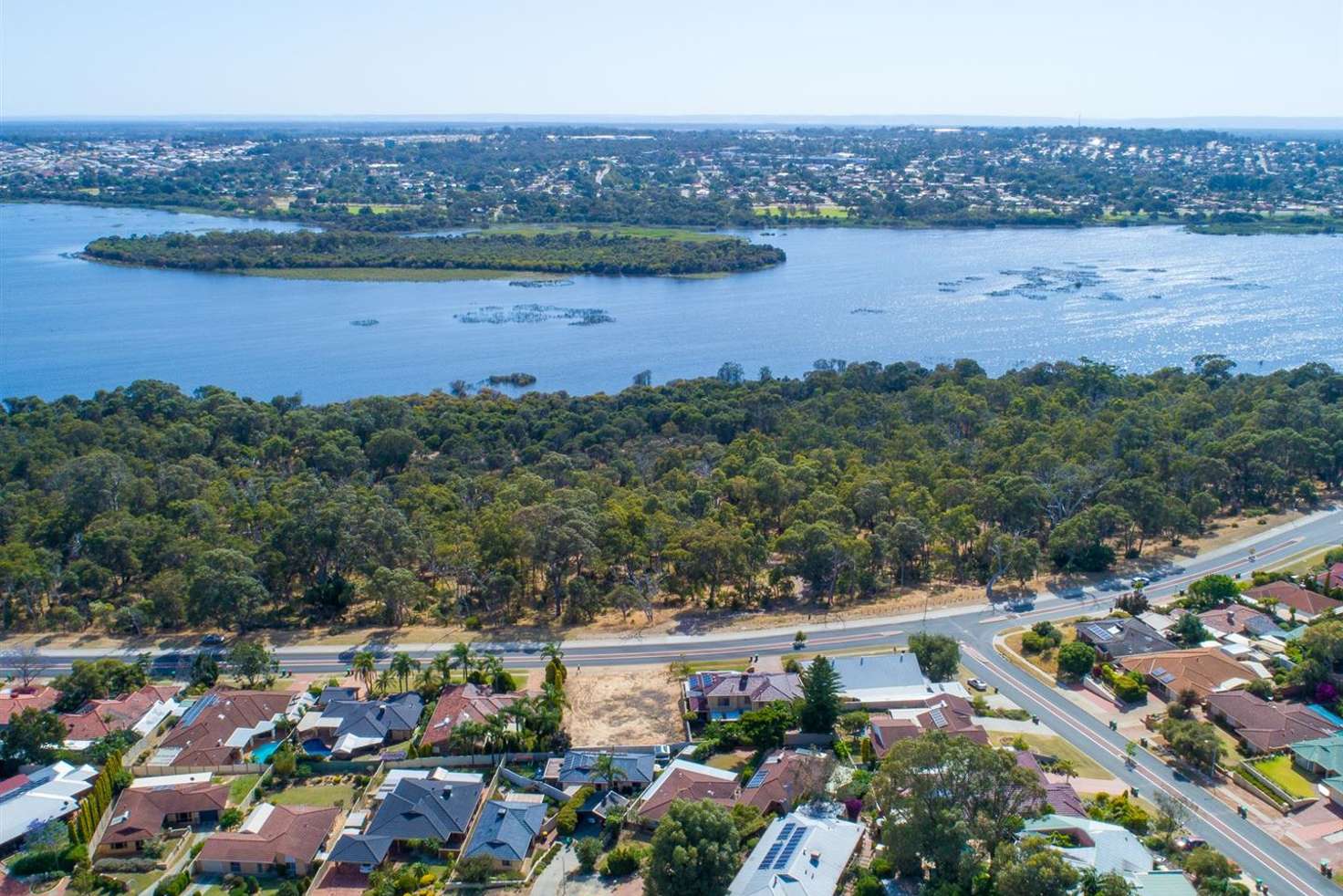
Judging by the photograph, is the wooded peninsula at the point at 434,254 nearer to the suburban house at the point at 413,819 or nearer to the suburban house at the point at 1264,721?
the suburban house at the point at 1264,721

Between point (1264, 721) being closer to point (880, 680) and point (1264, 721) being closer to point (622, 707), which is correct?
point (880, 680)

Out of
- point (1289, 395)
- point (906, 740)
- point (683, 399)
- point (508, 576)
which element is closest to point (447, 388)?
point (683, 399)

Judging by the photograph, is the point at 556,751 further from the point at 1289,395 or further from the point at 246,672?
the point at 1289,395

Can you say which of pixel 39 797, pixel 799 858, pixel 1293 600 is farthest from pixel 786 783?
pixel 1293 600

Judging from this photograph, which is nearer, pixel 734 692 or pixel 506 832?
pixel 506 832

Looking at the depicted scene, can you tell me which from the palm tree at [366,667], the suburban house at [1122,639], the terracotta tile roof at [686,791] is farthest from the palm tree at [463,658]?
the suburban house at [1122,639]
